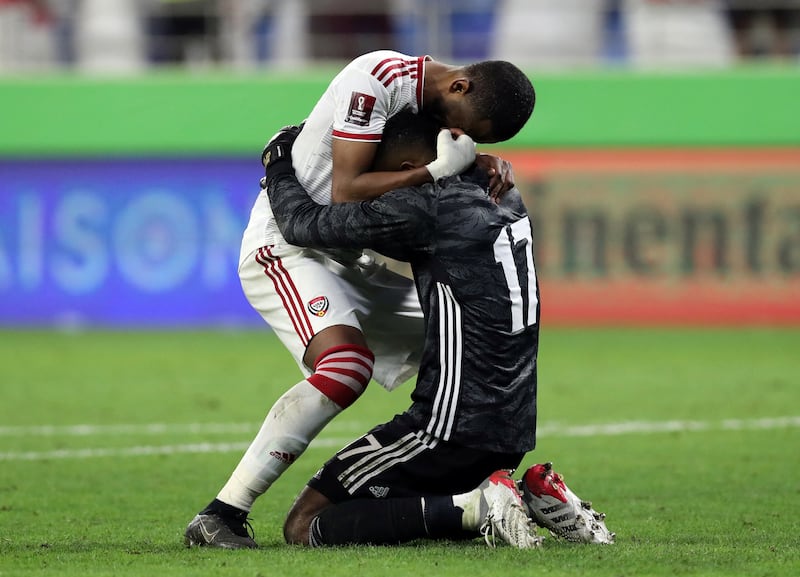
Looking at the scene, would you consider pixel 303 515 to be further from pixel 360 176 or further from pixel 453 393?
pixel 360 176

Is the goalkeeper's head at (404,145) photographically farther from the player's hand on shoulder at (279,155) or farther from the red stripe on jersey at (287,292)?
the red stripe on jersey at (287,292)

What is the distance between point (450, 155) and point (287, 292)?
33.8 inches

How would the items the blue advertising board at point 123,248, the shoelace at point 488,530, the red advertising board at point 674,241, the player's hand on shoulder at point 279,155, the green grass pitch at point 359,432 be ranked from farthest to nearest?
the blue advertising board at point 123,248 → the red advertising board at point 674,241 → the player's hand on shoulder at point 279,155 → the shoelace at point 488,530 → the green grass pitch at point 359,432

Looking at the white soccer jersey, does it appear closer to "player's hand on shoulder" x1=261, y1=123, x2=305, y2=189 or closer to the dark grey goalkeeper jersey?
"player's hand on shoulder" x1=261, y1=123, x2=305, y2=189

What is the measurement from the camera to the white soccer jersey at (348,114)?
5438mm

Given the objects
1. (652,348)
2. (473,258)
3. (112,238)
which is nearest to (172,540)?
(473,258)

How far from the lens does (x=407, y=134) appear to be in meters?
5.62

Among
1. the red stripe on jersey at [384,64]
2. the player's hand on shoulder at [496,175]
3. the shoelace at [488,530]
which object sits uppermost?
the red stripe on jersey at [384,64]

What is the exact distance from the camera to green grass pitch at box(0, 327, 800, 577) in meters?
4.94

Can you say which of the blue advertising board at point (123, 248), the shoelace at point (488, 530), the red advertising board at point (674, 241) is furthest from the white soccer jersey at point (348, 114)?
the blue advertising board at point (123, 248)

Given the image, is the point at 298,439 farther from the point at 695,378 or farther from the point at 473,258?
the point at 695,378

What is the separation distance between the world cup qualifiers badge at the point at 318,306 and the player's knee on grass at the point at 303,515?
67 centimetres

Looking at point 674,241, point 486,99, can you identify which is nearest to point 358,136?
point 486,99

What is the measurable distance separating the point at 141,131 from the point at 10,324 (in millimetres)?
2477
